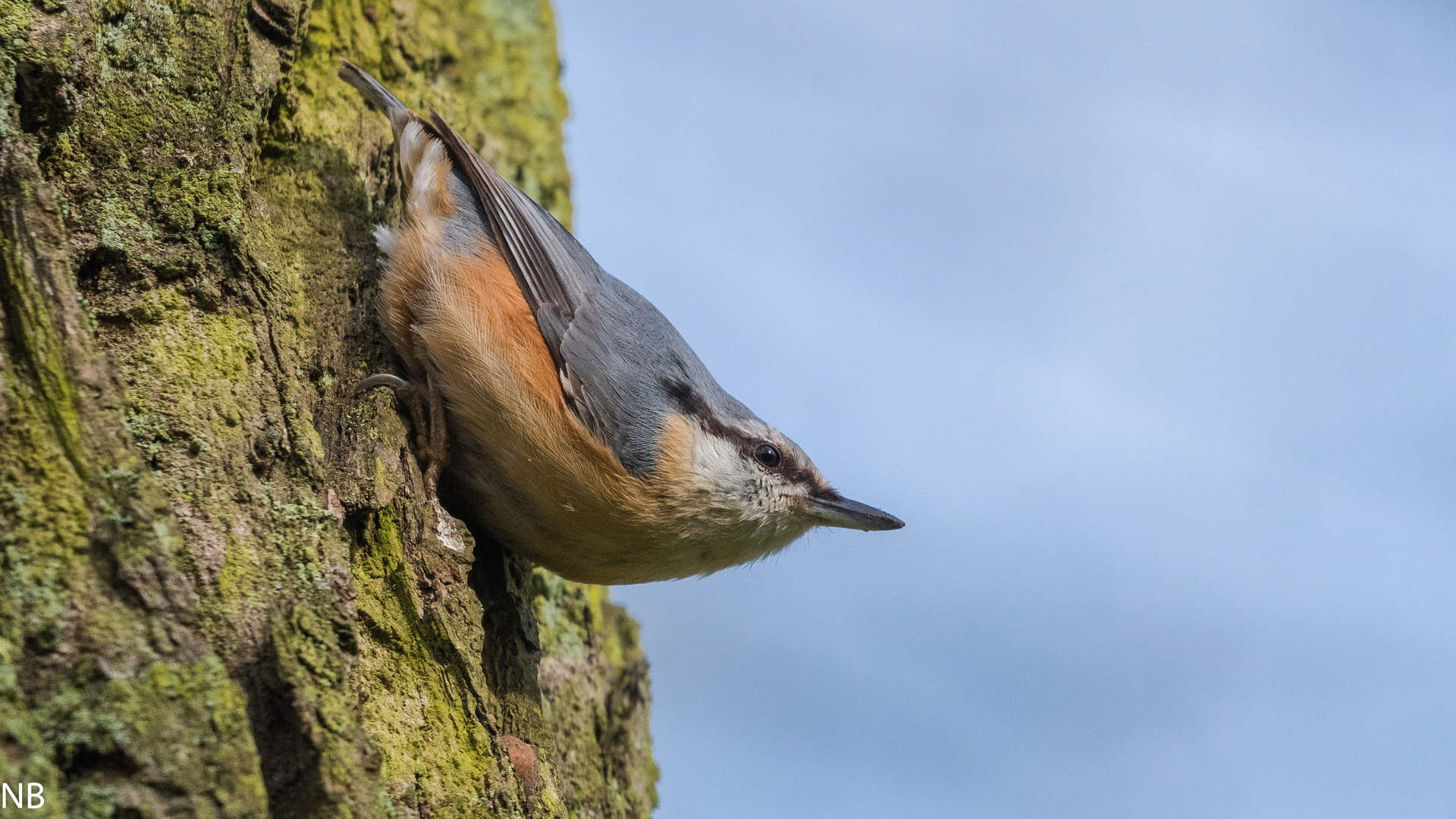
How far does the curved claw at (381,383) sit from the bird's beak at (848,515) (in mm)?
1320

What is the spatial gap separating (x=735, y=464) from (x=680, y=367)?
1.17ft

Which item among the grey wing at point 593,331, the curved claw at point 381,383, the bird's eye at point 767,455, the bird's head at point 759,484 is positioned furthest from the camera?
the bird's eye at point 767,455

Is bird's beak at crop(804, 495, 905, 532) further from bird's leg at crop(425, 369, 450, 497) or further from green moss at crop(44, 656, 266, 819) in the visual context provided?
green moss at crop(44, 656, 266, 819)

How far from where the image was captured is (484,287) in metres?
3.03

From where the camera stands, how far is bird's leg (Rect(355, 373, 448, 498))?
2826 mm

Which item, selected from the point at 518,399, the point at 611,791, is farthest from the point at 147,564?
the point at 611,791

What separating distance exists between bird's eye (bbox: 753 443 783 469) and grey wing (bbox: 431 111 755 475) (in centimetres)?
15

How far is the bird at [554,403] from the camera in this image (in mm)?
2883

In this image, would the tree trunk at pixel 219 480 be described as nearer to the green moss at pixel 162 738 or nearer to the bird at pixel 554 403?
the green moss at pixel 162 738

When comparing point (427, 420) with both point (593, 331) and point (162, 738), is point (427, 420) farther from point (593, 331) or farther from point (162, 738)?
point (162, 738)

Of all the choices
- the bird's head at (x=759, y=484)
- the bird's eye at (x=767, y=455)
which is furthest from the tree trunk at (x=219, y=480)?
the bird's eye at (x=767, y=455)

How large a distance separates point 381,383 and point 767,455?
1222mm

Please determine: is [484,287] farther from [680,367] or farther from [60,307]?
[60,307]

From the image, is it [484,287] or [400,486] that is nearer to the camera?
[400,486]
